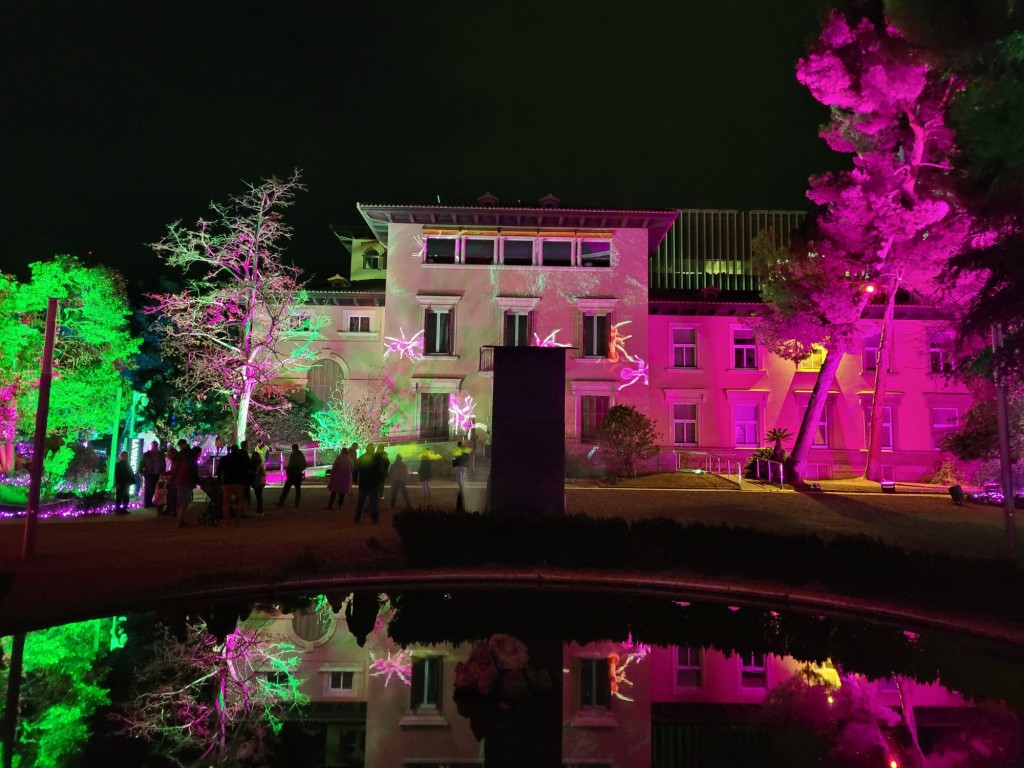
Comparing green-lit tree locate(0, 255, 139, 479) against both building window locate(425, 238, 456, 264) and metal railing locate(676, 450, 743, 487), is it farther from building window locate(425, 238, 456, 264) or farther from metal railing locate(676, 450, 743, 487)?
metal railing locate(676, 450, 743, 487)

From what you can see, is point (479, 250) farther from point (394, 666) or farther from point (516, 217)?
point (394, 666)

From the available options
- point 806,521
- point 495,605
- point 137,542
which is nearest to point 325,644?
point 495,605

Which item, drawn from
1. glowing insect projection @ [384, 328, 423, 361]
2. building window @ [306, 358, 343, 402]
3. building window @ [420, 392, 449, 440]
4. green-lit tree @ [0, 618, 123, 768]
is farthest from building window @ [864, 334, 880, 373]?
green-lit tree @ [0, 618, 123, 768]

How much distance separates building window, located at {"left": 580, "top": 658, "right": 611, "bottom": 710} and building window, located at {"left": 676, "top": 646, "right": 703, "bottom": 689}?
28.1 inches

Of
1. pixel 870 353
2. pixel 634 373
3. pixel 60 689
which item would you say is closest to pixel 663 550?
pixel 60 689

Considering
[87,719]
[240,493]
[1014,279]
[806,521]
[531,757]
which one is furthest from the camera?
[806,521]

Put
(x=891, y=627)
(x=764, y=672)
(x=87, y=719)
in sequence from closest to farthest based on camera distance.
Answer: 1. (x=87, y=719)
2. (x=764, y=672)
3. (x=891, y=627)

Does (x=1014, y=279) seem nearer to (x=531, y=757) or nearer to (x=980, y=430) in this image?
(x=531, y=757)

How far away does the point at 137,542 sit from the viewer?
39.1 ft

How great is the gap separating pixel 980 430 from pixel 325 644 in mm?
21177

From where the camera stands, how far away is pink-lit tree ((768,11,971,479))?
770 inches

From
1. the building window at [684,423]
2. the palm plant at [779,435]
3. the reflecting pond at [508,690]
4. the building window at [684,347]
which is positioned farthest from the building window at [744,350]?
the reflecting pond at [508,690]

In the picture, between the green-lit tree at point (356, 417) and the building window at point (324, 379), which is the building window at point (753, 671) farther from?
Result: the building window at point (324, 379)

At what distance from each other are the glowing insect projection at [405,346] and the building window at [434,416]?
1632mm
